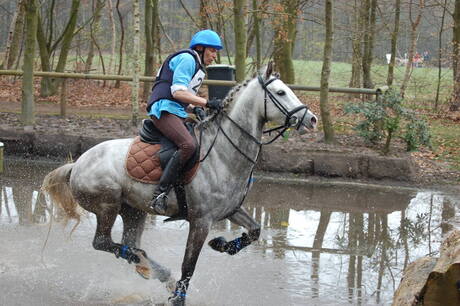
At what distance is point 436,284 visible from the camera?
15.6 ft

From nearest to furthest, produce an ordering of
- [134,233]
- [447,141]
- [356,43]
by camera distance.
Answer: [134,233], [447,141], [356,43]

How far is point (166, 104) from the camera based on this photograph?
6.15m

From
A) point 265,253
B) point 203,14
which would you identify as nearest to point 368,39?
point 203,14

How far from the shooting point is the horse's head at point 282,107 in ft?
19.7

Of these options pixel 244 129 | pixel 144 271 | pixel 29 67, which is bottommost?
pixel 144 271

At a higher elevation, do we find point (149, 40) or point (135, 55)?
point (149, 40)

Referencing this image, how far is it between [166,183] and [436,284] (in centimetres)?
246

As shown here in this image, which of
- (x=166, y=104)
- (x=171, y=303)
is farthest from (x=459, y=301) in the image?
(x=166, y=104)

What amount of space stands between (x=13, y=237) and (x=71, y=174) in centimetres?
199

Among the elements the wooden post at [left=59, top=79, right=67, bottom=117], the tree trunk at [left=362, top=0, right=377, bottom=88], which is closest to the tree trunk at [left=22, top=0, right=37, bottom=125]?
the wooden post at [left=59, top=79, right=67, bottom=117]

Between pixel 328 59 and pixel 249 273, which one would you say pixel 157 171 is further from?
pixel 328 59

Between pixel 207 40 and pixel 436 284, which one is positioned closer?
pixel 436 284

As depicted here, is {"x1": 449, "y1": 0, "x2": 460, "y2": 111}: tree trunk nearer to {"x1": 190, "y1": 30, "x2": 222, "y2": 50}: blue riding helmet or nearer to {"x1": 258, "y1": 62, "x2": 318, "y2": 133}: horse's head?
{"x1": 258, "y1": 62, "x2": 318, "y2": 133}: horse's head

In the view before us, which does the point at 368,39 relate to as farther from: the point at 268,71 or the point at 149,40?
the point at 268,71
